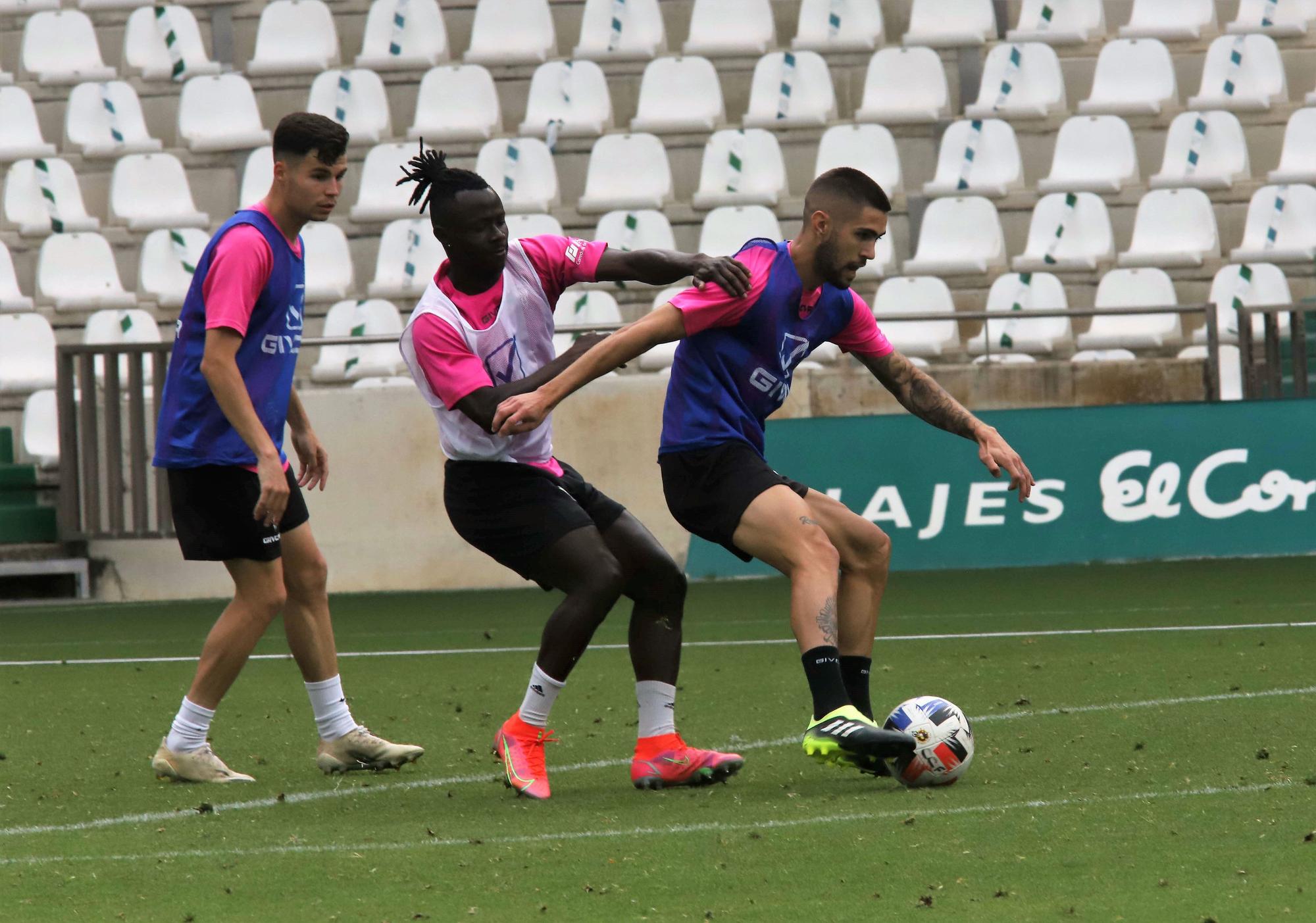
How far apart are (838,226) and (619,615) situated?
5.62 m

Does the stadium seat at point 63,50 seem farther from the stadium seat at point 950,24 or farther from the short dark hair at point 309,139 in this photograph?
the short dark hair at point 309,139

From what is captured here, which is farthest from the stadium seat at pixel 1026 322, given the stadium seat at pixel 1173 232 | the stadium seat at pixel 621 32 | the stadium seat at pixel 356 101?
the stadium seat at pixel 356 101

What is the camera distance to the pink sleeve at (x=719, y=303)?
201 inches

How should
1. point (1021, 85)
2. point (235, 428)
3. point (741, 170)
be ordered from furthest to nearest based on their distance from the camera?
point (1021, 85), point (741, 170), point (235, 428)

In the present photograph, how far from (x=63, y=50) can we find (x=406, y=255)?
4.40 metres

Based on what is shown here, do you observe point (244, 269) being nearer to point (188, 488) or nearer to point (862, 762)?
point (188, 488)

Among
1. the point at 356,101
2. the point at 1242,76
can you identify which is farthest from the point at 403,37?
the point at 1242,76

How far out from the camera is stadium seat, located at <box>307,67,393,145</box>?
15586 millimetres

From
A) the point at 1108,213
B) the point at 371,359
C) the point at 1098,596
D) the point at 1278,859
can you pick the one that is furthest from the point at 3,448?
the point at 1278,859

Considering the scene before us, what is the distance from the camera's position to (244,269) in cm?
527

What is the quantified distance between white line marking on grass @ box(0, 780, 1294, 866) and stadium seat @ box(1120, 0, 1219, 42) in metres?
12.4

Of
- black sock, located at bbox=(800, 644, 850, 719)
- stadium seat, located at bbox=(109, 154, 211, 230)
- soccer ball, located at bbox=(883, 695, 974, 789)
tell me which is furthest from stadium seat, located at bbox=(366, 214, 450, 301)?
soccer ball, located at bbox=(883, 695, 974, 789)

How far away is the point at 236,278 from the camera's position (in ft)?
17.3

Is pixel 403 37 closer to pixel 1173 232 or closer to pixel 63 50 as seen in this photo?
pixel 63 50
